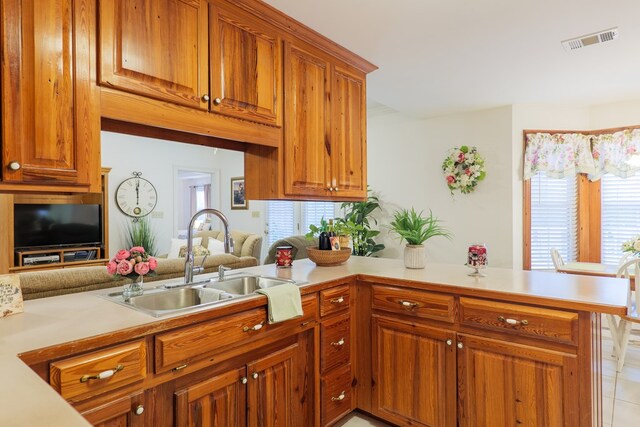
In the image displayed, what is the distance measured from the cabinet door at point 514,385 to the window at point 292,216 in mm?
3911

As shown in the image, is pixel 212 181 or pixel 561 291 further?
pixel 212 181

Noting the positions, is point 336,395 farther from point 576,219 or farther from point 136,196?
point 136,196

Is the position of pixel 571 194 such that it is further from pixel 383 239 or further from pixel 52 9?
pixel 52 9

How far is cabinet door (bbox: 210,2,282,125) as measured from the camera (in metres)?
1.90

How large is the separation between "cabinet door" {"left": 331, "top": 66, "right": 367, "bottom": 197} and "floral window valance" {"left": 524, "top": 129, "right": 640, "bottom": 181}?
95.6 inches

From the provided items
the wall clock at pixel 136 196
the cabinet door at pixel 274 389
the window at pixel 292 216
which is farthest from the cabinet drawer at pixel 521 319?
the wall clock at pixel 136 196

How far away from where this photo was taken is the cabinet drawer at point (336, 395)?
2133 millimetres

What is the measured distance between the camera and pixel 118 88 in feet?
5.08

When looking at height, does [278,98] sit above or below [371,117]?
below

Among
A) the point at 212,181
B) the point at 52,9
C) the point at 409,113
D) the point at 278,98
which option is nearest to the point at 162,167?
the point at 212,181

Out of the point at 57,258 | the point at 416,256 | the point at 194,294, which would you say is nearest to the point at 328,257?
the point at 416,256

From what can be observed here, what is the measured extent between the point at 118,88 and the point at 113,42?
7.2 inches

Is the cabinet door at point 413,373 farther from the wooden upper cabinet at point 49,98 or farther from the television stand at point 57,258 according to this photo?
the television stand at point 57,258

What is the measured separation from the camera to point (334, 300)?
2.21 m
